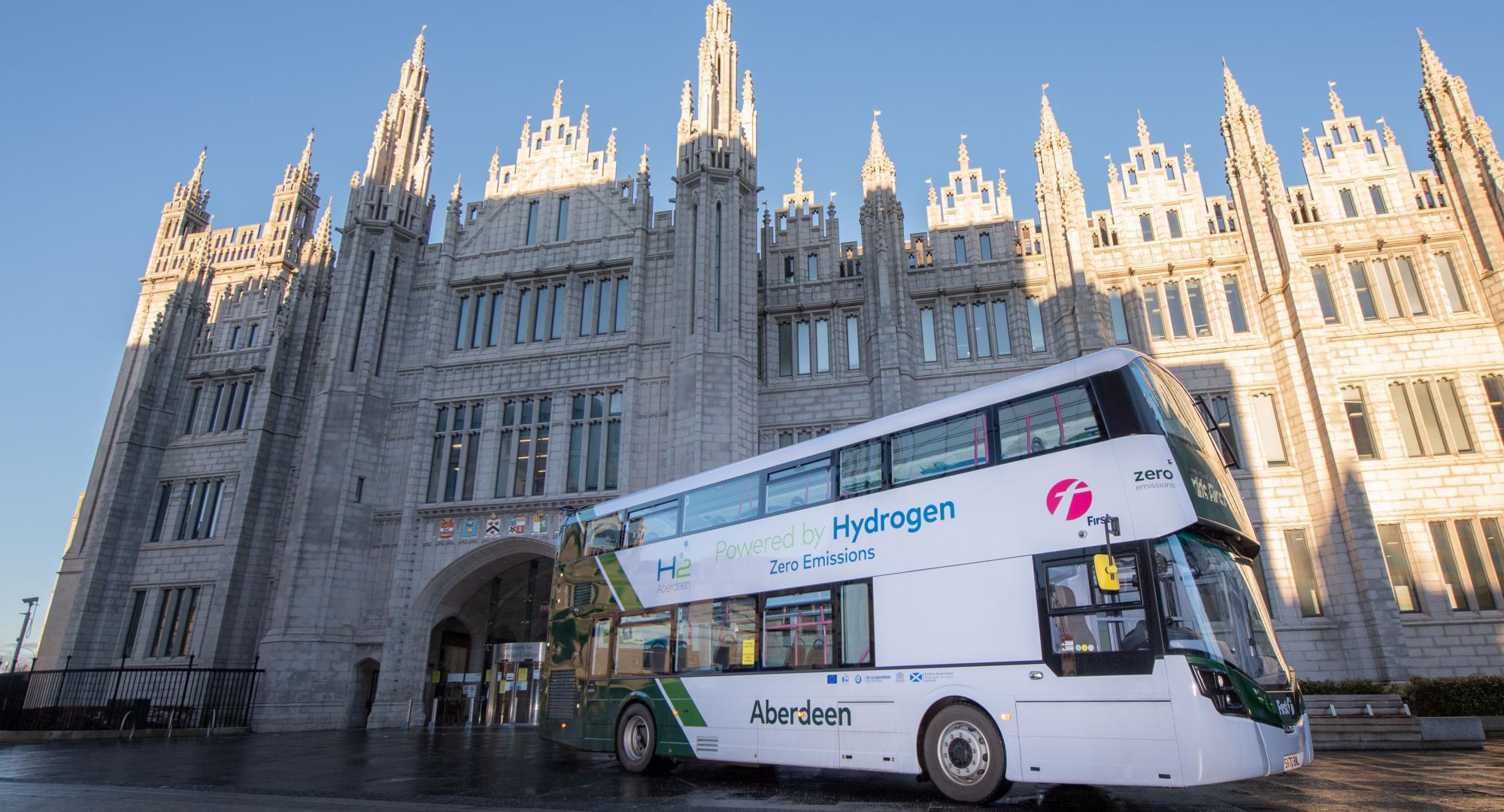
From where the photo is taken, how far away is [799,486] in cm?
1130

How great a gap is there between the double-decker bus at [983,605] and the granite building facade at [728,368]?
1304 centimetres

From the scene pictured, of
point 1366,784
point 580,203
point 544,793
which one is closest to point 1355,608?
point 1366,784

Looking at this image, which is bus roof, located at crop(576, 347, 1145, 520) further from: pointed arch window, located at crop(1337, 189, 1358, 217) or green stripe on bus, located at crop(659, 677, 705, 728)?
pointed arch window, located at crop(1337, 189, 1358, 217)

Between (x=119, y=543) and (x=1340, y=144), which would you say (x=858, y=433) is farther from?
(x=119, y=543)

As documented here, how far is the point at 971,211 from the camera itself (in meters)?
29.5

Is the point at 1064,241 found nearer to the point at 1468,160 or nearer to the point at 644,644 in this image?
the point at 1468,160

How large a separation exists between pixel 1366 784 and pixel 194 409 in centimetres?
4196

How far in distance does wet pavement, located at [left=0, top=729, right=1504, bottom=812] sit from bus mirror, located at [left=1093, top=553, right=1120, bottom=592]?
9.24 ft

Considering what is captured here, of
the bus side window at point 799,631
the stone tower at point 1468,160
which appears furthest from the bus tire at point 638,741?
the stone tower at point 1468,160

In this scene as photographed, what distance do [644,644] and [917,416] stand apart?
5969 millimetres

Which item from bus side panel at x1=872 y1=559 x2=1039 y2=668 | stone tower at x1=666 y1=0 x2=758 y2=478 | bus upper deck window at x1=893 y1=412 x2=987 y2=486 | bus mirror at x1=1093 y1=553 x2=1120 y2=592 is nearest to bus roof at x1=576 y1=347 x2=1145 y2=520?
bus upper deck window at x1=893 y1=412 x2=987 y2=486

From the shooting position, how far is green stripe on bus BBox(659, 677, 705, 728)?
11.6 meters

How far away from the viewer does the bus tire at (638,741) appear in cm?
1242

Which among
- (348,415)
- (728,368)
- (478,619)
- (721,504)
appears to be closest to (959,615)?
(721,504)
